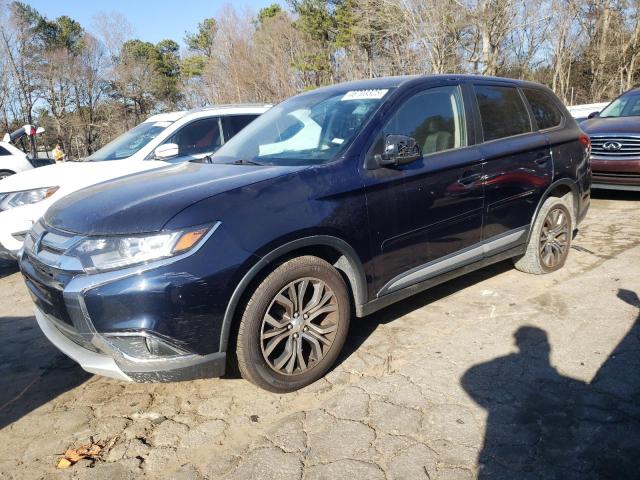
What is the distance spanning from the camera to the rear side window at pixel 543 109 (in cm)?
452

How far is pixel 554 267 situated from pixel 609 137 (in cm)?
377

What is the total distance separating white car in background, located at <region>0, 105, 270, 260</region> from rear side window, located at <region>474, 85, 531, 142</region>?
3174 millimetres

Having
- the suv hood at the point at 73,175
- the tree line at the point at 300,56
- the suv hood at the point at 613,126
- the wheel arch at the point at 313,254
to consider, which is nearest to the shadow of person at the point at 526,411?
the wheel arch at the point at 313,254

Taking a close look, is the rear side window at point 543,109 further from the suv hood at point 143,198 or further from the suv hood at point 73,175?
the suv hood at point 73,175

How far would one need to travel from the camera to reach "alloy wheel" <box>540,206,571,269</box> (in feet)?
14.9

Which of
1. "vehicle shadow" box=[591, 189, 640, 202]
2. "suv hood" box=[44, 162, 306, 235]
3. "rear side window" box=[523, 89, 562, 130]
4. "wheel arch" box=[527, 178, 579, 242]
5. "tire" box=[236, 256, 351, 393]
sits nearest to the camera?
"suv hood" box=[44, 162, 306, 235]

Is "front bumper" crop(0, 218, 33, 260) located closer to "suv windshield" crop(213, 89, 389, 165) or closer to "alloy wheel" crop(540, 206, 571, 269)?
"suv windshield" crop(213, 89, 389, 165)

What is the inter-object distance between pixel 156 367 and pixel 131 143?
469 centimetres

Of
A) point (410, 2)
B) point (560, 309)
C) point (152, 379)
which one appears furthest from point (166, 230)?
point (410, 2)

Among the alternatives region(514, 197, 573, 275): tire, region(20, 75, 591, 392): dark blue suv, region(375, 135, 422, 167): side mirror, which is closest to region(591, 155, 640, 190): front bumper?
region(514, 197, 573, 275): tire

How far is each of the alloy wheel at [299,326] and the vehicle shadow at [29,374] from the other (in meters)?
1.40

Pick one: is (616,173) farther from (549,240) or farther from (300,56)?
(300,56)

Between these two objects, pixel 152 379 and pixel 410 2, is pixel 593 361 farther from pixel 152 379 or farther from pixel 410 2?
pixel 410 2

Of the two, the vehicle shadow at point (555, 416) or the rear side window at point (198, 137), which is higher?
the rear side window at point (198, 137)
